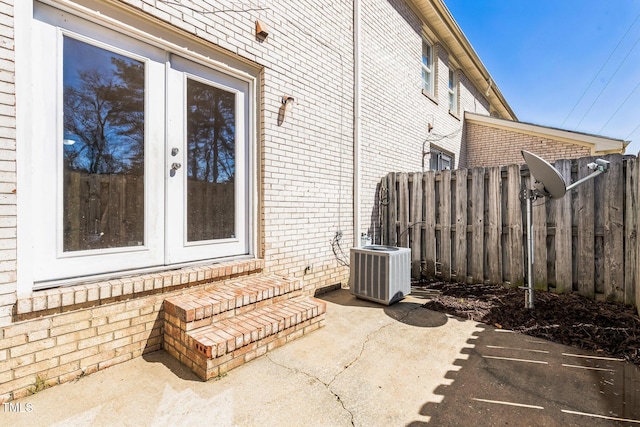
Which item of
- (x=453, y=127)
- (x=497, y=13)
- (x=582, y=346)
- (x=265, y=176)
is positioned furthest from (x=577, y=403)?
(x=497, y=13)

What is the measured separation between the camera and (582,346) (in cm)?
282

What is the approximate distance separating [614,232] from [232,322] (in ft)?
15.2

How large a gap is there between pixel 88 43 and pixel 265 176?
1.93 meters

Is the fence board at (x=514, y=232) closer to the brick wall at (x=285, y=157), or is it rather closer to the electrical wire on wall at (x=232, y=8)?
the brick wall at (x=285, y=157)

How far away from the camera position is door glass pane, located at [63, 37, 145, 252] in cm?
239

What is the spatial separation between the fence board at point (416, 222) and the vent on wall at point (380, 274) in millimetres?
1184

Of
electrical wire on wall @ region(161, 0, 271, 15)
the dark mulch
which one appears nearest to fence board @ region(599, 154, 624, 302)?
the dark mulch

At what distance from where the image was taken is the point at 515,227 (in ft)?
14.5

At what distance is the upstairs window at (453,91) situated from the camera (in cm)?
940

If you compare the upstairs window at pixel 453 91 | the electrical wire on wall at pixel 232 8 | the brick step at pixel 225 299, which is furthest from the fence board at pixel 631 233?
the upstairs window at pixel 453 91

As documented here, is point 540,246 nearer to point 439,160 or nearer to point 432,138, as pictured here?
point 432,138

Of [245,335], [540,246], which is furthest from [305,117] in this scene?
[540,246]

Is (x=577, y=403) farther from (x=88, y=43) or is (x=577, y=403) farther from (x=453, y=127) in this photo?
(x=453, y=127)

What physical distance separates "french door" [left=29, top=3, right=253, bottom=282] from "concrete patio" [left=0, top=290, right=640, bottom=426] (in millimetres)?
931
